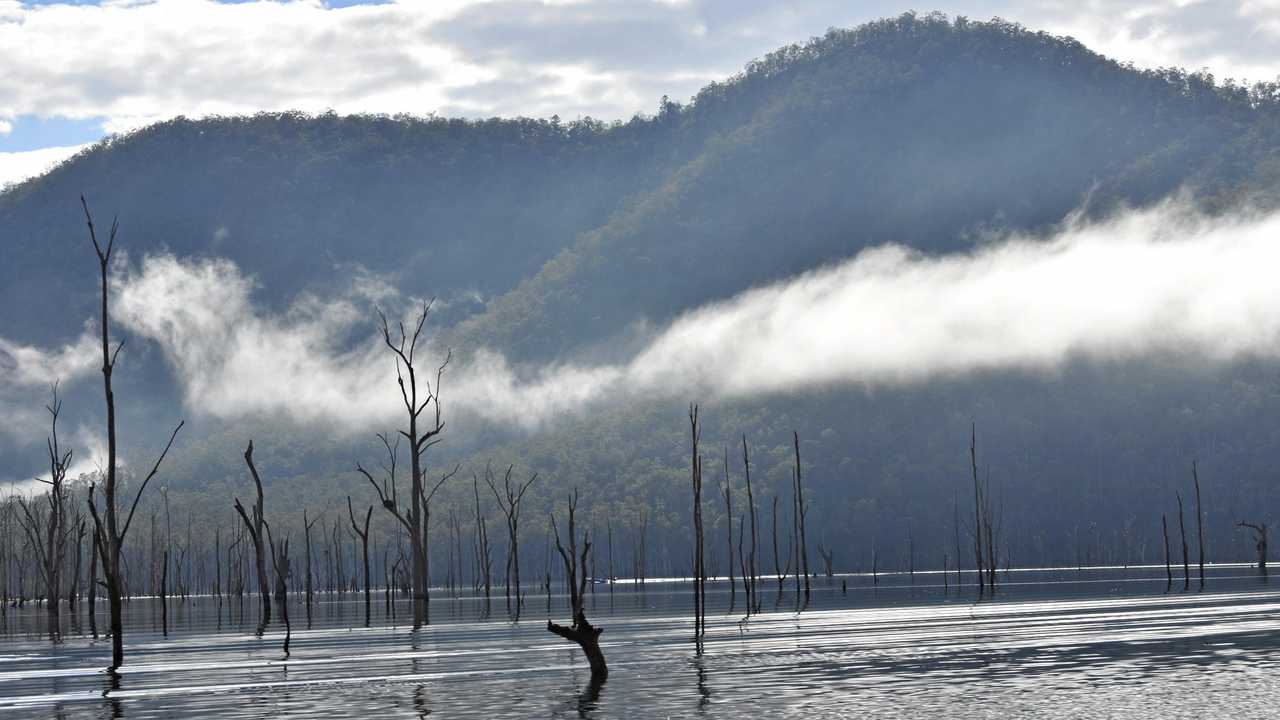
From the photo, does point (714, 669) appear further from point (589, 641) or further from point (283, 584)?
point (283, 584)

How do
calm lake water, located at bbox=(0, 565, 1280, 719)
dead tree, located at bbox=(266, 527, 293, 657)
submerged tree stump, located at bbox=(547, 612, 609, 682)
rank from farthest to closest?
dead tree, located at bbox=(266, 527, 293, 657) → submerged tree stump, located at bbox=(547, 612, 609, 682) → calm lake water, located at bbox=(0, 565, 1280, 719)

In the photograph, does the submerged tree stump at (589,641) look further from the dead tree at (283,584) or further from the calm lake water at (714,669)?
the dead tree at (283,584)

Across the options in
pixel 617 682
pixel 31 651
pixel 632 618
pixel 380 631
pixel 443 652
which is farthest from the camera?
pixel 632 618

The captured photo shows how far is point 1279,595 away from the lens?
8762 centimetres

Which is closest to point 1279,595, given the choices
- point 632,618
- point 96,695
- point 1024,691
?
point 632,618

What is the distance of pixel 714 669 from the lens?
146 feet

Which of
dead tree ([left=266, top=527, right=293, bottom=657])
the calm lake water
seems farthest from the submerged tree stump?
dead tree ([left=266, top=527, right=293, bottom=657])

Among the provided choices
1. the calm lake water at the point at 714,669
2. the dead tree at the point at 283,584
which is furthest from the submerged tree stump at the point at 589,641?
the dead tree at the point at 283,584

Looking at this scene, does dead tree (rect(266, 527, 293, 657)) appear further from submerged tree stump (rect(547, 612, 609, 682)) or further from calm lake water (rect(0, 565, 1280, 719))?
submerged tree stump (rect(547, 612, 609, 682))

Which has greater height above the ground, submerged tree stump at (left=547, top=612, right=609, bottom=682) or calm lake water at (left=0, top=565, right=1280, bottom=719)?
submerged tree stump at (left=547, top=612, right=609, bottom=682)

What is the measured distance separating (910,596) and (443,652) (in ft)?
198

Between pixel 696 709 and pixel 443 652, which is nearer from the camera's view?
pixel 696 709

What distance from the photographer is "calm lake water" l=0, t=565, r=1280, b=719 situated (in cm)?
3522

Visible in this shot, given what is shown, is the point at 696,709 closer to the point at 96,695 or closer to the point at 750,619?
the point at 96,695
